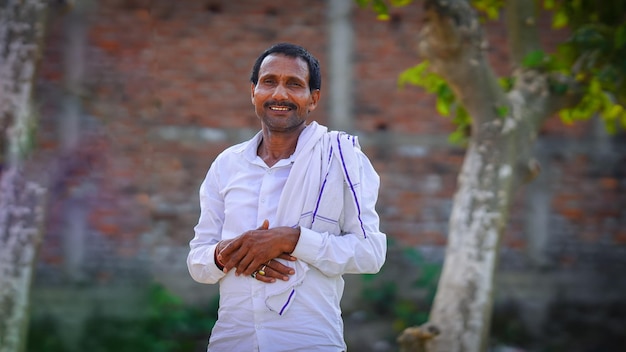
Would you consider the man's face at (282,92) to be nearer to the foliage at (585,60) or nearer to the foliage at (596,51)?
the foliage at (585,60)

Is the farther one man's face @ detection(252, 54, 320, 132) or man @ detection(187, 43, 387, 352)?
man's face @ detection(252, 54, 320, 132)

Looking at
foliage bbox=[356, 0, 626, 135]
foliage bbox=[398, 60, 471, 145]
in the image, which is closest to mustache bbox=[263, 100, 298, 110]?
foliage bbox=[356, 0, 626, 135]

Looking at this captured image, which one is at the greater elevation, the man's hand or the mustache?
the mustache

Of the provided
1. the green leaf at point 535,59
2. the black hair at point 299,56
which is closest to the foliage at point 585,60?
the green leaf at point 535,59

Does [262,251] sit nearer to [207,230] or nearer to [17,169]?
[207,230]

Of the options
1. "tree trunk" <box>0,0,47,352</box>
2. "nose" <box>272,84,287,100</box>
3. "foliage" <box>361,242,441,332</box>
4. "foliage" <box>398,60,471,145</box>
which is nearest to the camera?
"nose" <box>272,84,287,100</box>

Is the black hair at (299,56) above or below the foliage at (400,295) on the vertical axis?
above

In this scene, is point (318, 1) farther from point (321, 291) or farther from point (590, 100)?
point (321, 291)

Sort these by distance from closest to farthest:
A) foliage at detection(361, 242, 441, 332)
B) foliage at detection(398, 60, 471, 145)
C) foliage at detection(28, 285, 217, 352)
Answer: foliage at detection(398, 60, 471, 145), foliage at detection(28, 285, 217, 352), foliage at detection(361, 242, 441, 332)

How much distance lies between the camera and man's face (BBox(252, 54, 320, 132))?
2.62 m

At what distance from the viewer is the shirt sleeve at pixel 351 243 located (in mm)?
2492

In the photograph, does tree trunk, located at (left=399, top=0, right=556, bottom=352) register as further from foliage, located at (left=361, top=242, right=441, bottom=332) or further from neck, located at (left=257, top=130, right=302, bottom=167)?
neck, located at (left=257, top=130, right=302, bottom=167)

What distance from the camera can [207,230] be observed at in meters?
2.72

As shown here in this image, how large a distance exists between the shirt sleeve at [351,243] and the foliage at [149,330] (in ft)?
13.0
